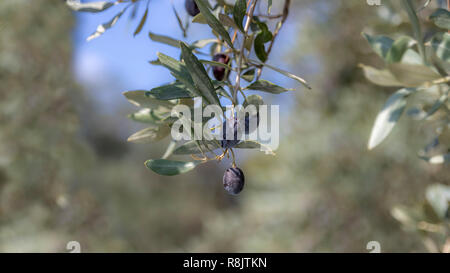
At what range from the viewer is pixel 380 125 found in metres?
0.33

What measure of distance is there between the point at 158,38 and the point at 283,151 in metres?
1.59

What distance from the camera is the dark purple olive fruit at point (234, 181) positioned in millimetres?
381

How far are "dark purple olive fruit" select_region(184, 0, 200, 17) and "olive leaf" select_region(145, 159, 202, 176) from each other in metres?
0.21

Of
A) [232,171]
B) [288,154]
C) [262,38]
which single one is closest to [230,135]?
[232,171]

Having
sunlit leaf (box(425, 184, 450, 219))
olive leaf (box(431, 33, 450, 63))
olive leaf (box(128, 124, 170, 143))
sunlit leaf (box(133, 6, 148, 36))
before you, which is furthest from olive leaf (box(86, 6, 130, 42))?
sunlit leaf (box(425, 184, 450, 219))

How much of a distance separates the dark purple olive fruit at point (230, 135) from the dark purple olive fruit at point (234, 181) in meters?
0.04

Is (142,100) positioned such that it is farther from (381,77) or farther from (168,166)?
(381,77)

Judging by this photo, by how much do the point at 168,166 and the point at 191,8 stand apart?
224 mm

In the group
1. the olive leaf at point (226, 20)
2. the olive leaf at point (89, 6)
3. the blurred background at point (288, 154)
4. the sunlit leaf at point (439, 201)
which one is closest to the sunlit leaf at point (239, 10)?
the olive leaf at point (226, 20)

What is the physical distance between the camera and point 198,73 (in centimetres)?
33

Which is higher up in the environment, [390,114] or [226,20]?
[226,20]

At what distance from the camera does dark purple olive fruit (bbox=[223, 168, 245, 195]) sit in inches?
15.0

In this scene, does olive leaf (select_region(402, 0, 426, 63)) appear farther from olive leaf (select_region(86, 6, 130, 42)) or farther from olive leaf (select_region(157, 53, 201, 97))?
olive leaf (select_region(86, 6, 130, 42))
